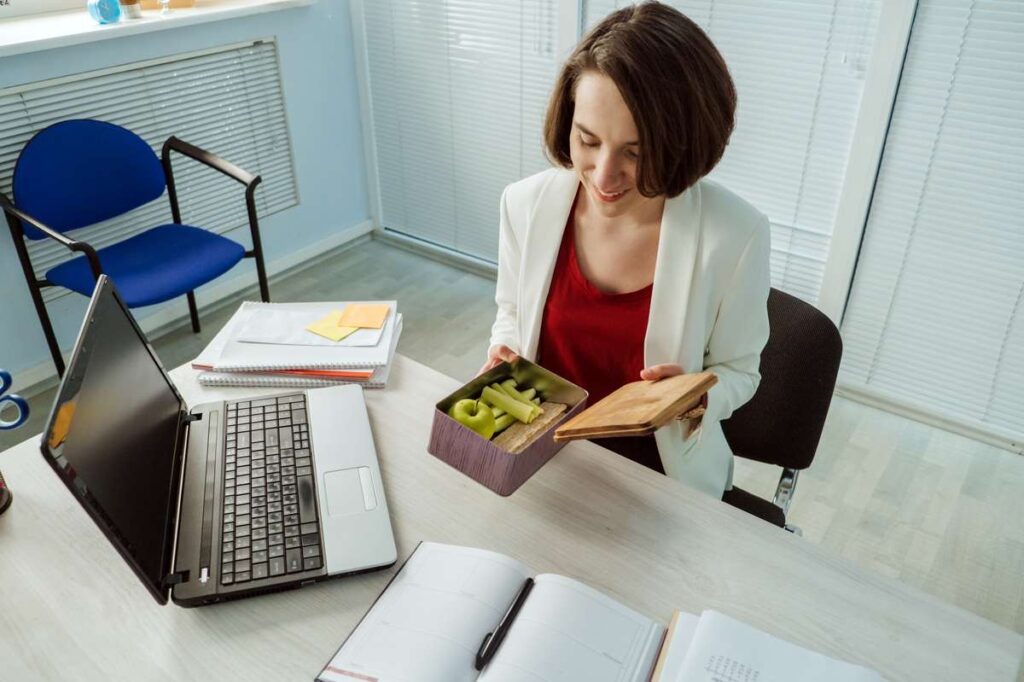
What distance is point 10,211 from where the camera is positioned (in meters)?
2.22

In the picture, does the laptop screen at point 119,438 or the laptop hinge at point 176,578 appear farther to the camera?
the laptop hinge at point 176,578

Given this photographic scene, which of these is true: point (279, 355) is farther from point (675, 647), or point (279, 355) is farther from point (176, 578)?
point (675, 647)

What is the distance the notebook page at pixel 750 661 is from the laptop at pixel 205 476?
39cm

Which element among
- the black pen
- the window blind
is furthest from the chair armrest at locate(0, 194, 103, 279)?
the black pen

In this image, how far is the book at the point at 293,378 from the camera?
1331 mm

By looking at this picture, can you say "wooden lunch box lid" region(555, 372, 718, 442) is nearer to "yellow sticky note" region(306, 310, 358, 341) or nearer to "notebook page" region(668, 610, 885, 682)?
"notebook page" region(668, 610, 885, 682)

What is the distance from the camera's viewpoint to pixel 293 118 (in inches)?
127

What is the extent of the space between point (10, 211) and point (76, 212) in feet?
0.80

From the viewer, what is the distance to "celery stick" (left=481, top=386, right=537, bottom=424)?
1146 millimetres

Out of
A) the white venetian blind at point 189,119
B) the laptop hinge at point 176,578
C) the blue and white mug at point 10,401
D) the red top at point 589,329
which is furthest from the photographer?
the white venetian blind at point 189,119

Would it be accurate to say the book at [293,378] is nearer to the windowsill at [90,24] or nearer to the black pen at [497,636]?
the black pen at [497,636]

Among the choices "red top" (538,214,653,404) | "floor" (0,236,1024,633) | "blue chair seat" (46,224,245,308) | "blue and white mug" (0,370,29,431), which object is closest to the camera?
"blue and white mug" (0,370,29,431)

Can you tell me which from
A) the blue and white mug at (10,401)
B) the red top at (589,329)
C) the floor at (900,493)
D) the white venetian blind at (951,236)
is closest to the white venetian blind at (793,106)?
the white venetian blind at (951,236)

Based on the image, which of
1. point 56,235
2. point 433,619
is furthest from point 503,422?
point 56,235
